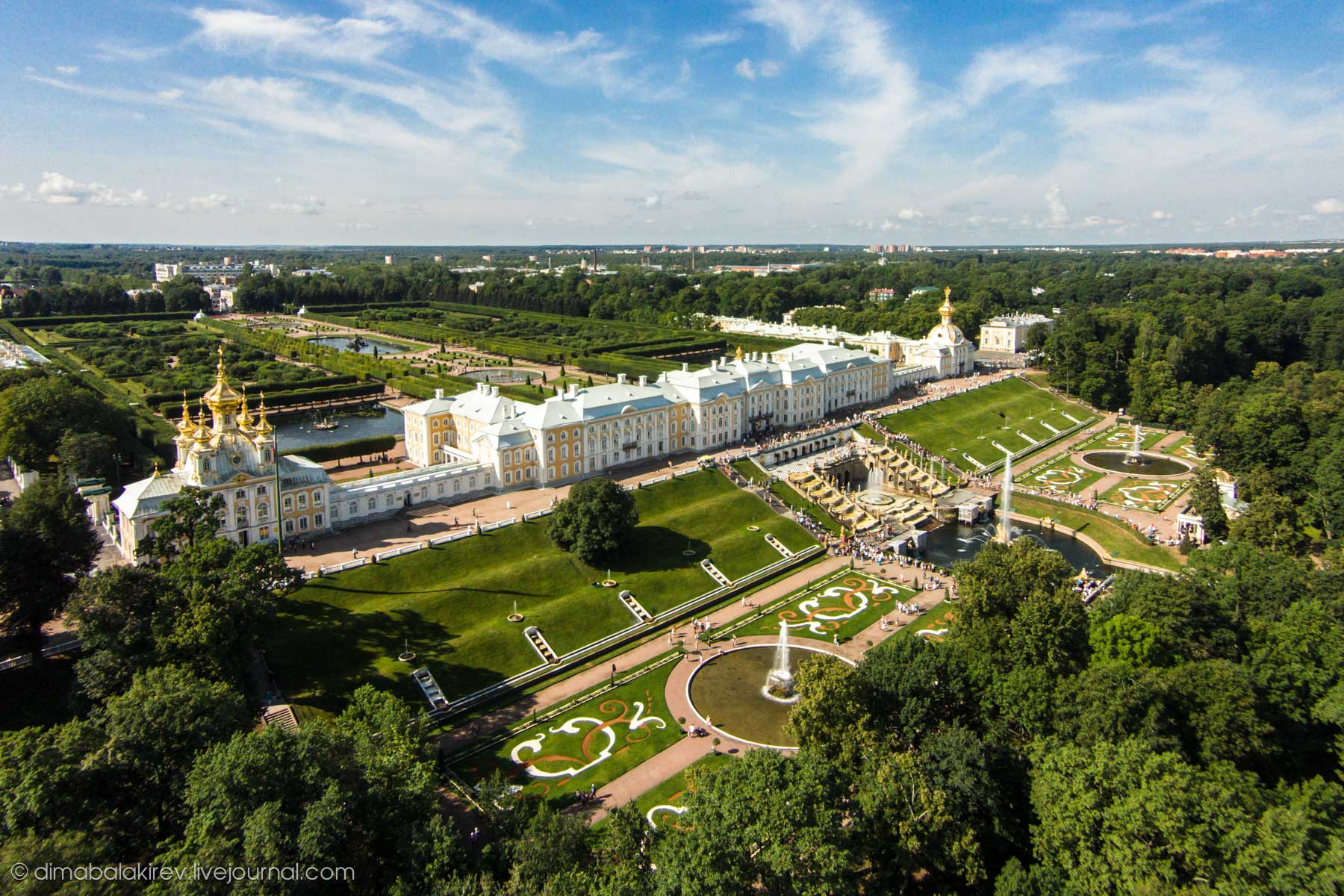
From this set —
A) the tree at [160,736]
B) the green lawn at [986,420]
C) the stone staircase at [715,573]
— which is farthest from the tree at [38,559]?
the green lawn at [986,420]

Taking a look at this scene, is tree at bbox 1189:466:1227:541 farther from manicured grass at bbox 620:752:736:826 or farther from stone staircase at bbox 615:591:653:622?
manicured grass at bbox 620:752:736:826

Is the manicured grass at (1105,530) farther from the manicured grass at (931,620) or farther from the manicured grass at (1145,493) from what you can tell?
the manicured grass at (931,620)

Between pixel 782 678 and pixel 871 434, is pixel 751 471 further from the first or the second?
pixel 782 678

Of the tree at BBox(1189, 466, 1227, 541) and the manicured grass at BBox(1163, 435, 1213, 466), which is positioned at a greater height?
the tree at BBox(1189, 466, 1227, 541)

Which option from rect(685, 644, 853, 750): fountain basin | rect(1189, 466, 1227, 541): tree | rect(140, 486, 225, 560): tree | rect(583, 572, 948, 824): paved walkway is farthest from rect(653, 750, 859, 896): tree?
rect(1189, 466, 1227, 541): tree

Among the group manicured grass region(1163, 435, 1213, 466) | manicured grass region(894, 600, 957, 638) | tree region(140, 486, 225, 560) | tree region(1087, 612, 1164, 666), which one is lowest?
manicured grass region(894, 600, 957, 638)

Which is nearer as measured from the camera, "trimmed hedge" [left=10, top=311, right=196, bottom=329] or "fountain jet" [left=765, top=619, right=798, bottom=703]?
"fountain jet" [left=765, top=619, right=798, bottom=703]

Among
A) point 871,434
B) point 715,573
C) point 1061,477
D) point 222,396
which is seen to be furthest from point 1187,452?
point 222,396
